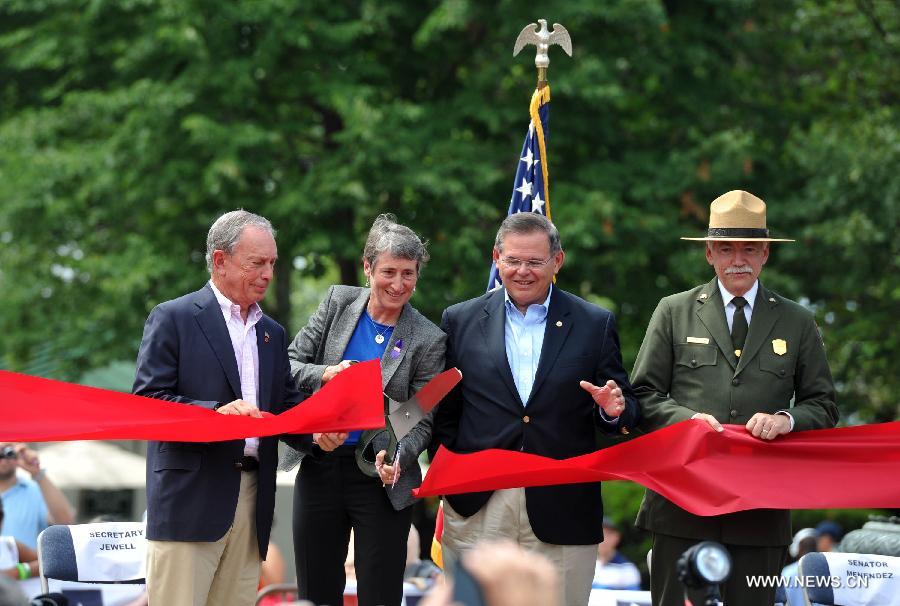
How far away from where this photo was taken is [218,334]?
19.1 feet

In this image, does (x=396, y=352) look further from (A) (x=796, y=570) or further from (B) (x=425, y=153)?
(B) (x=425, y=153)

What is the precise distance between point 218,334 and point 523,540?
5.23 feet

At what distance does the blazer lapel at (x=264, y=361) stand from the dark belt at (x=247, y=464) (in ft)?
0.73

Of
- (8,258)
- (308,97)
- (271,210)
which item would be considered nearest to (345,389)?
(271,210)

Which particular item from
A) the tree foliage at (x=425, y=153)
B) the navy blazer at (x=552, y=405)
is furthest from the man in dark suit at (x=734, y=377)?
the tree foliage at (x=425, y=153)

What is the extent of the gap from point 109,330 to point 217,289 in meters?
10.2

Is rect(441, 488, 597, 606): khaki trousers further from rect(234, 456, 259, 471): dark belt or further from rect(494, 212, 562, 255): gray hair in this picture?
rect(494, 212, 562, 255): gray hair

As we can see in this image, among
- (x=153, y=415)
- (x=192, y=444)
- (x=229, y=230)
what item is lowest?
(x=192, y=444)

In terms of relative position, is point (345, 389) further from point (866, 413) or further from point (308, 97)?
point (866, 413)

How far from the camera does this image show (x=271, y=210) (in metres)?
14.9

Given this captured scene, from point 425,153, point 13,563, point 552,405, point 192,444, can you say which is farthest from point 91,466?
point 552,405

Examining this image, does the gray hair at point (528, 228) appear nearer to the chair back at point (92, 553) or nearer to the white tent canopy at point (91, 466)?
the chair back at point (92, 553)

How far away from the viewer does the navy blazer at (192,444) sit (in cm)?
569

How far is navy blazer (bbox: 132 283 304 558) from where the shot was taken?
224 inches
